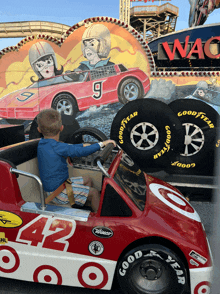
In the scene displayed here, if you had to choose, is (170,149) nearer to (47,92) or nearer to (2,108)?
(47,92)

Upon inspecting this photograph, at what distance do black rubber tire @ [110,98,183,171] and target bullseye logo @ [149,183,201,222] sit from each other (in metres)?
1.56

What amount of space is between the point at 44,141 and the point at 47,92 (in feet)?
8.56

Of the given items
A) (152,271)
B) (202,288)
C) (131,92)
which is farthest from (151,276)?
(131,92)

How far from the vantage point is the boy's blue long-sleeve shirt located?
7.06 feet

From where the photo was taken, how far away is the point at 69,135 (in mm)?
4672

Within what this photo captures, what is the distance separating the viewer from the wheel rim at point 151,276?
6.40 feet

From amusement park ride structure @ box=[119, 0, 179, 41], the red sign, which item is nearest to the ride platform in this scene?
amusement park ride structure @ box=[119, 0, 179, 41]

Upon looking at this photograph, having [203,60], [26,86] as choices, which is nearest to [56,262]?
[26,86]

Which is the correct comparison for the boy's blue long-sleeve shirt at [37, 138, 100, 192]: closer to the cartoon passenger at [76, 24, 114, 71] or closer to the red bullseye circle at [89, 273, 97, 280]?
the red bullseye circle at [89, 273, 97, 280]

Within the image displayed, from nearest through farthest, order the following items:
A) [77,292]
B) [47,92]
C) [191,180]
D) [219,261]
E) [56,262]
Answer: [219,261] < [56,262] < [77,292] < [191,180] < [47,92]

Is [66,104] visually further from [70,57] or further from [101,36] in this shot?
[101,36]

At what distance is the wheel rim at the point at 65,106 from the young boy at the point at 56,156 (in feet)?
7.67

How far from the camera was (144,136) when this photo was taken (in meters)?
4.27

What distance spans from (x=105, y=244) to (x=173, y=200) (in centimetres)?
93
